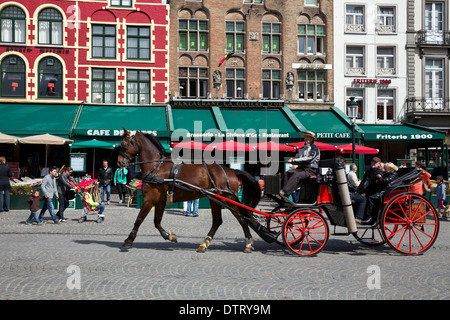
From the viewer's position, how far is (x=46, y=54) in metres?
22.3

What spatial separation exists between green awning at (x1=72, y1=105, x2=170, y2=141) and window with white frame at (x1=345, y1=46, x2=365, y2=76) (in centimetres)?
1091

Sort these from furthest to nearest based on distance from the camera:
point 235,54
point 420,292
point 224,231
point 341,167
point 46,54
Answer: point 235,54 < point 46,54 < point 224,231 < point 341,167 < point 420,292

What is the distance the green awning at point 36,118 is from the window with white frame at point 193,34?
6.74 meters

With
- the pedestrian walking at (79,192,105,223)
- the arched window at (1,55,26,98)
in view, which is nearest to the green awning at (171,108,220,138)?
the arched window at (1,55,26,98)

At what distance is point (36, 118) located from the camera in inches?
805

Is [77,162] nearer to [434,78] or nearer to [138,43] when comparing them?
A: [138,43]

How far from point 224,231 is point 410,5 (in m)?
20.8

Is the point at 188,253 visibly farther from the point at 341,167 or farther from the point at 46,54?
the point at 46,54

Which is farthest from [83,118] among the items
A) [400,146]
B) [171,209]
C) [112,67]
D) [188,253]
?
[400,146]

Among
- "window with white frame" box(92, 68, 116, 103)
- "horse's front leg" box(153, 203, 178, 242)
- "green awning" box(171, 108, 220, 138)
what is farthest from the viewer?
"window with white frame" box(92, 68, 116, 103)

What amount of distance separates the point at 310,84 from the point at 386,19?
19.4 feet

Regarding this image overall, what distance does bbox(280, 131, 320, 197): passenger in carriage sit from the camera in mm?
7684

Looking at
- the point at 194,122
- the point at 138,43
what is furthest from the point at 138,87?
the point at 194,122

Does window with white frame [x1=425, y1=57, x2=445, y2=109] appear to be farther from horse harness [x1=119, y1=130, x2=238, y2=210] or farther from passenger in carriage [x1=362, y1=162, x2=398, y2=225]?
horse harness [x1=119, y1=130, x2=238, y2=210]
